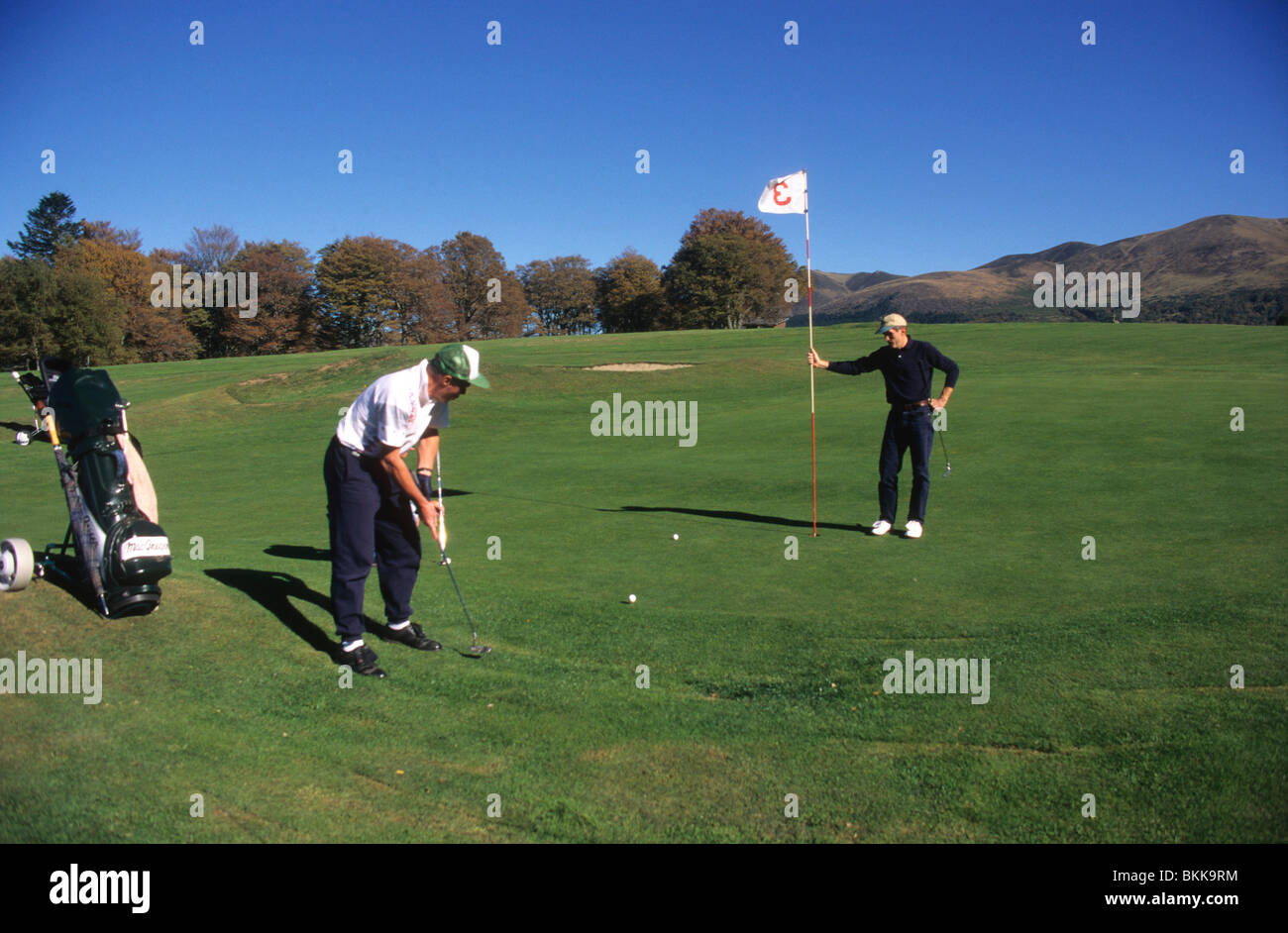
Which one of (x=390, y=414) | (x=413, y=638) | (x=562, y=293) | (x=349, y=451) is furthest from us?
(x=562, y=293)

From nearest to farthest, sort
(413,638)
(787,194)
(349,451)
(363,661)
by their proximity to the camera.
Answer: (363,661)
(349,451)
(413,638)
(787,194)

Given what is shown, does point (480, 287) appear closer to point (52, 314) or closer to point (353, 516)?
point (52, 314)

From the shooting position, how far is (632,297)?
101 metres

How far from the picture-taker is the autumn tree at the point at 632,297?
10038 centimetres

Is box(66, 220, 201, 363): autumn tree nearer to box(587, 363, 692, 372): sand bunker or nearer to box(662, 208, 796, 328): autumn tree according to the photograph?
box(662, 208, 796, 328): autumn tree

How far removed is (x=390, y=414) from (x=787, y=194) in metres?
7.38

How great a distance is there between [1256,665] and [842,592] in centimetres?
304

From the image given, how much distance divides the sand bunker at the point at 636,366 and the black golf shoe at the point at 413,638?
2799cm

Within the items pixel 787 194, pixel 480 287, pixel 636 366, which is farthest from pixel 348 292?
pixel 787 194

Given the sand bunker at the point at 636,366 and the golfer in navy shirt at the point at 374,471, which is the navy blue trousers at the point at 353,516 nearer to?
the golfer in navy shirt at the point at 374,471

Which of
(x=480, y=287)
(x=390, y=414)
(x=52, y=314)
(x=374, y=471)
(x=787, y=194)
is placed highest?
(x=480, y=287)

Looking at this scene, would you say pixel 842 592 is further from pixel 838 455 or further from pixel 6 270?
pixel 6 270
